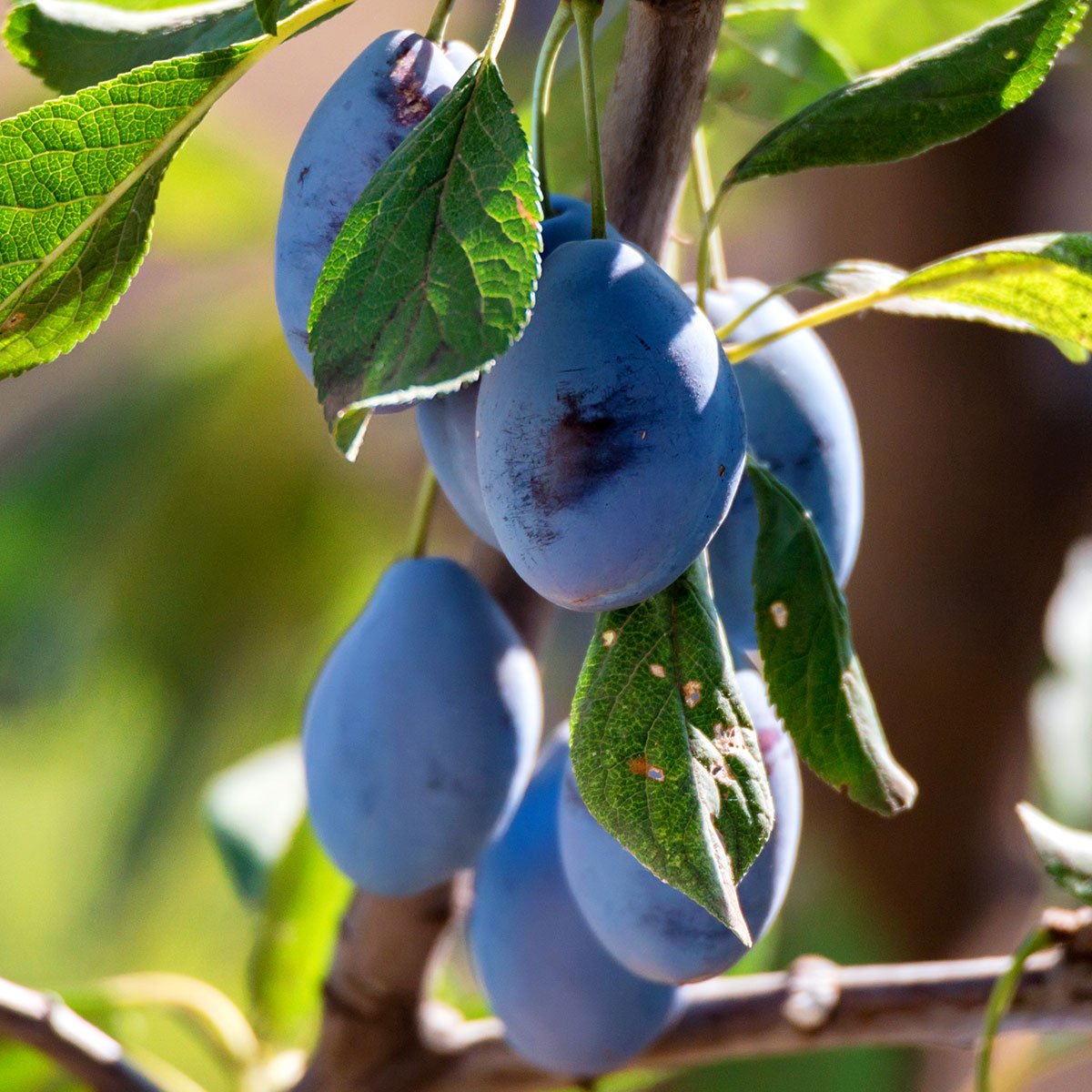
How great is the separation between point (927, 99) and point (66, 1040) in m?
0.40

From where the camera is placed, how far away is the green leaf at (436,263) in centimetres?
22

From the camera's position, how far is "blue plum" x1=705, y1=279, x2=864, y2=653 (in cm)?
35

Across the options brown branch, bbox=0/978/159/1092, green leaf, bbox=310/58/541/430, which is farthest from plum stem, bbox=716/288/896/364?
brown branch, bbox=0/978/159/1092

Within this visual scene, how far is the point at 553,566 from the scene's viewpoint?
25 centimetres

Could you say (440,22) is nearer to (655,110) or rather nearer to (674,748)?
(655,110)

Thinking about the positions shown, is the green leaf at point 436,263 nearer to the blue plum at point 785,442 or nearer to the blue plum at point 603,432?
the blue plum at point 603,432

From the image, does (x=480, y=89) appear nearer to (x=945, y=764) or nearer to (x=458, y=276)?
(x=458, y=276)

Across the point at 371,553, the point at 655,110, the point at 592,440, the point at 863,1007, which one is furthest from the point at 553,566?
the point at 371,553

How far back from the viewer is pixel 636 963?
1.10 feet

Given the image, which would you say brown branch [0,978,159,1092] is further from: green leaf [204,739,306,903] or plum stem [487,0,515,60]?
plum stem [487,0,515,60]

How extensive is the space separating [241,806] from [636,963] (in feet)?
1.22

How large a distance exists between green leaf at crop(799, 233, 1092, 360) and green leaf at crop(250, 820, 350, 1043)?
0.41 m

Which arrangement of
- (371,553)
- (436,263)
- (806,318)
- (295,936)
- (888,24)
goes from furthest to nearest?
1. (371,553)
2. (295,936)
3. (888,24)
4. (806,318)
5. (436,263)

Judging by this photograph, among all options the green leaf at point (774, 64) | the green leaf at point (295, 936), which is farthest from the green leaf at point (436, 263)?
the green leaf at point (295, 936)
